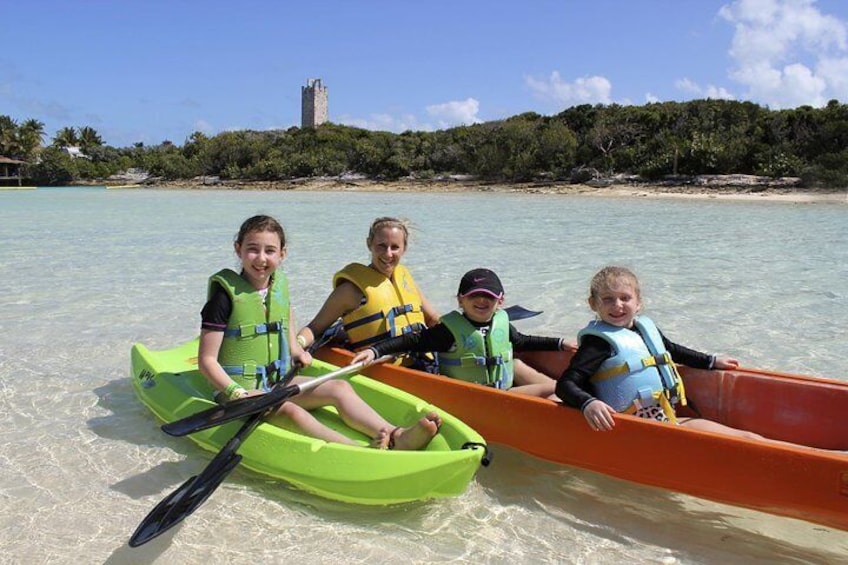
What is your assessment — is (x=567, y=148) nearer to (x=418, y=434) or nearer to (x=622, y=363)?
(x=622, y=363)

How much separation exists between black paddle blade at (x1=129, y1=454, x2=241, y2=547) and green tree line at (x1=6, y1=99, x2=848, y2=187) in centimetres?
2671

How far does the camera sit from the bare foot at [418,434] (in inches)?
107

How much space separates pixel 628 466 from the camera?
2.72m

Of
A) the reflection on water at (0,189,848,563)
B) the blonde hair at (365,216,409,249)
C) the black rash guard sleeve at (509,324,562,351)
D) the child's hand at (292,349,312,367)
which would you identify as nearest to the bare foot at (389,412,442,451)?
the reflection on water at (0,189,848,563)

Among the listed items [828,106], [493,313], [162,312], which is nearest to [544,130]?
[828,106]

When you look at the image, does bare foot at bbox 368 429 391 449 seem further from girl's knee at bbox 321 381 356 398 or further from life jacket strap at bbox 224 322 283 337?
life jacket strap at bbox 224 322 283 337

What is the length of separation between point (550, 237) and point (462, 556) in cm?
1084

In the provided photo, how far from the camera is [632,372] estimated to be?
286 centimetres

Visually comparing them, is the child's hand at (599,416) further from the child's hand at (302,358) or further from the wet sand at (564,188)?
the wet sand at (564,188)

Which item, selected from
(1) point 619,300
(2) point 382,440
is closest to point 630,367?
(1) point 619,300

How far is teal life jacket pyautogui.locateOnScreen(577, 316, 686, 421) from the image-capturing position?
2854mm

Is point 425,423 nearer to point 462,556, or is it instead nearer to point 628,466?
point 462,556

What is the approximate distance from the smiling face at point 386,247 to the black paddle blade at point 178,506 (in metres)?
1.42

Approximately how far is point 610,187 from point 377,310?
27.7 meters
